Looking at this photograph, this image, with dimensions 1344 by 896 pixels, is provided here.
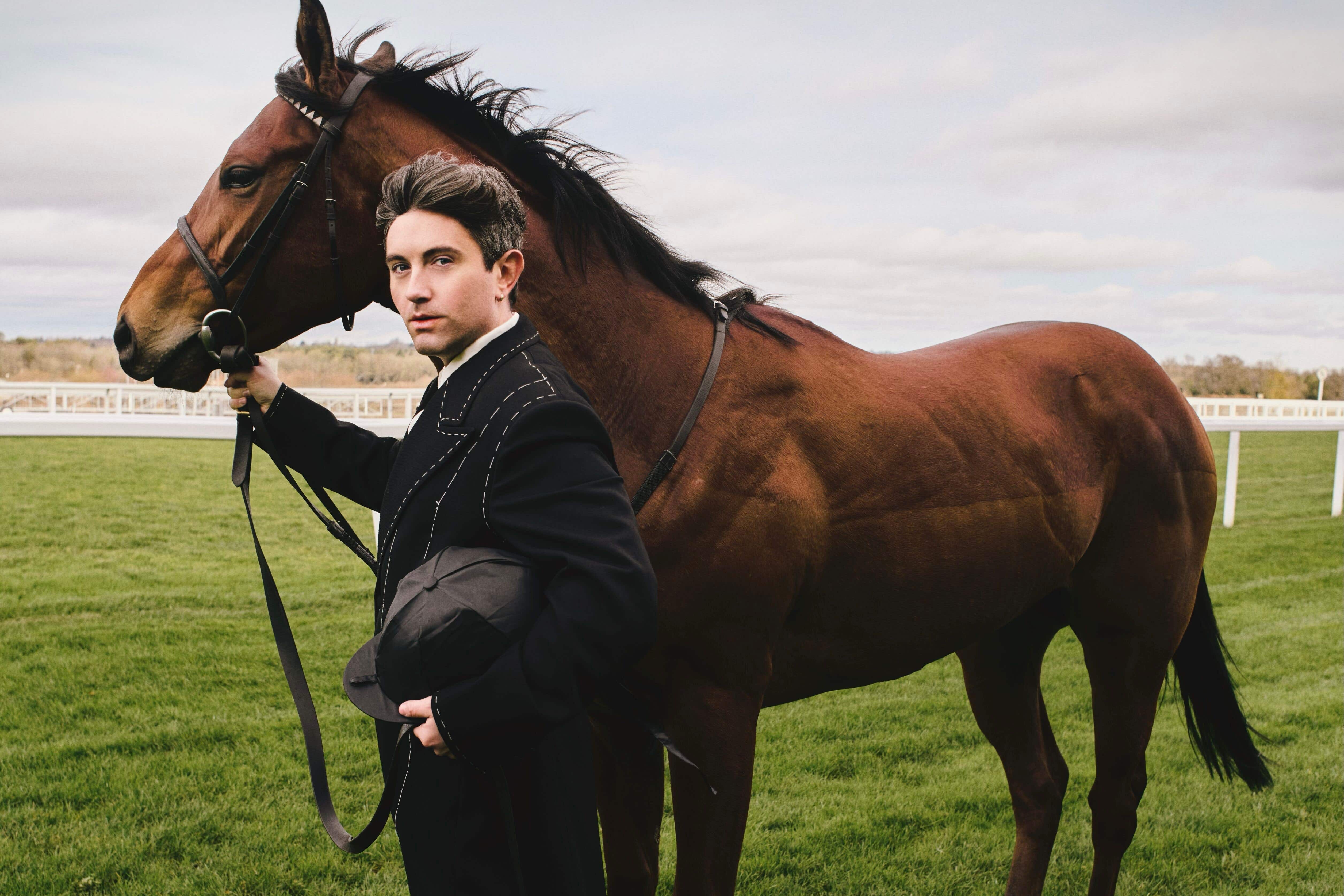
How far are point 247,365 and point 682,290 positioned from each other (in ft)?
3.47

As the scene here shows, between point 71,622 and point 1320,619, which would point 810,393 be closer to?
point 71,622

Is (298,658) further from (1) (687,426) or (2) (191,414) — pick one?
(2) (191,414)

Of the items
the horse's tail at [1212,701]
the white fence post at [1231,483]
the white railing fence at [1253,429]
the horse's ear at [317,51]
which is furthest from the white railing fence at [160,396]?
→ the white fence post at [1231,483]

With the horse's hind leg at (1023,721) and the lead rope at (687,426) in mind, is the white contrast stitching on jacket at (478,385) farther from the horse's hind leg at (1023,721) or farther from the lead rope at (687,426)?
the horse's hind leg at (1023,721)

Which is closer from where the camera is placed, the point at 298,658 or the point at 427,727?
the point at 427,727

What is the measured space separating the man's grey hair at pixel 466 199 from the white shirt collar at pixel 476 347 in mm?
113

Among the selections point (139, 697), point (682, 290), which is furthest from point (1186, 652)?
point (139, 697)

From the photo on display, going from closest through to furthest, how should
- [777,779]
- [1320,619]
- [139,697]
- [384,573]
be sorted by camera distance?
[384,573] → [777,779] → [139,697] → [1320,619]

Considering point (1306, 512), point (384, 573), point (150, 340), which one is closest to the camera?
point (384, 573)

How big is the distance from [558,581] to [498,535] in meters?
0.17

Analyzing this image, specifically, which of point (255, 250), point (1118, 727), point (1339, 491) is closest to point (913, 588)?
point (1118, 727)

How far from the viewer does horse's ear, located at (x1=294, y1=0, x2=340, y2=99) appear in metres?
1.99

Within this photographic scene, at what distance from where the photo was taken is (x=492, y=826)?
5.00 feet

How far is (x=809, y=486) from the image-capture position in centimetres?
223
